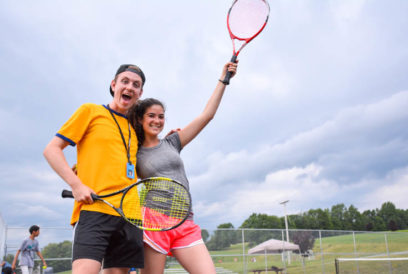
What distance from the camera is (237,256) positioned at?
46.7 ft

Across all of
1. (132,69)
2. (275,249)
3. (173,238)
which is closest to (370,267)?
(275,249)

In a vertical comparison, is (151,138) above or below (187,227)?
above

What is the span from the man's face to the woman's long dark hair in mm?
361

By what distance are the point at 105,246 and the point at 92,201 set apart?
295 millimetres

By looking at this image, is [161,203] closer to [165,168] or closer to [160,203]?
[160,203]

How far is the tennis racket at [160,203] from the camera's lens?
8.55ft

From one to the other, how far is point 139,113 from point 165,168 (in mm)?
567

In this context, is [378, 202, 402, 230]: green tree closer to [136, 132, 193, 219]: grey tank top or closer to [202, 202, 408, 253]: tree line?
[202, 202, 408, 253]: tree line

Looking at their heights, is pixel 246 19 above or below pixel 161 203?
above

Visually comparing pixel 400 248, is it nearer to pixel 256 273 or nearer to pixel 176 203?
pixel 256 273

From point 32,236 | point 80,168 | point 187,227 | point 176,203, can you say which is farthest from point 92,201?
point 32,236

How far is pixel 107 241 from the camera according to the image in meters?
2.31

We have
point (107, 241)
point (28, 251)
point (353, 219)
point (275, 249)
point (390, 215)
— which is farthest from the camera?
point (353, 219)

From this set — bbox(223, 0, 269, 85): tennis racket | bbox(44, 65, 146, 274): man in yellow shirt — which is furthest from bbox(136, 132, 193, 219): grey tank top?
bbox(223, 0, 269, 85): tennis racket
